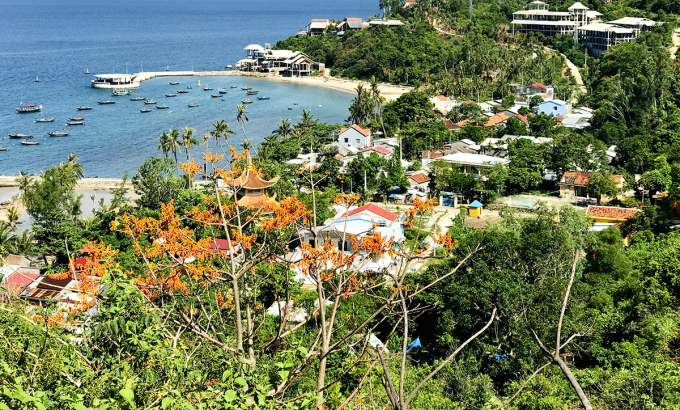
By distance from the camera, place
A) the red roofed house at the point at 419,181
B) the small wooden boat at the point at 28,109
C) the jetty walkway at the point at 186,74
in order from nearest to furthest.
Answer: the red roofed house at the point at 419,181
the small wooden boat at the point at 28,109
the jetty walkway at the point at 186,74

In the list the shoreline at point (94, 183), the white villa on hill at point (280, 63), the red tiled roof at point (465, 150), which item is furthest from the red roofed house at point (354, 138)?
the white villa on hill at point (280, 63)

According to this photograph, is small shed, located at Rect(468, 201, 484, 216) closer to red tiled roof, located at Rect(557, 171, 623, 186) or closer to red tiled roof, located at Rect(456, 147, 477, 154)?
red tiled roof, located at Rect(557, 171, 623, 186)

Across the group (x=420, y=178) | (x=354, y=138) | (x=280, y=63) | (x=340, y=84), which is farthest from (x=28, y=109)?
(x=420, y=178)

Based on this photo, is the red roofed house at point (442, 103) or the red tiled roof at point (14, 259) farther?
the red roofed house at point (442, 103)

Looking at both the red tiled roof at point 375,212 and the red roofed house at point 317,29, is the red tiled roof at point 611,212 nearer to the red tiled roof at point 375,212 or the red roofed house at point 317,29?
the red tiled roof at point 375,212

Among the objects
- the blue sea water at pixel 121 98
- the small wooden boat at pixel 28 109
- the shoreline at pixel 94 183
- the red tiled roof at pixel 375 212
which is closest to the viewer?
the red tiled roof at pixel 375 212

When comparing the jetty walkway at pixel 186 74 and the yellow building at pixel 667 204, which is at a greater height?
the jetty walkway at pixel 186 74

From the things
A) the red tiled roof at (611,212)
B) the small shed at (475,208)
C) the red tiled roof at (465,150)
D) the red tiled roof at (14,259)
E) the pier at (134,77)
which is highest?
the pier at (134,77)
